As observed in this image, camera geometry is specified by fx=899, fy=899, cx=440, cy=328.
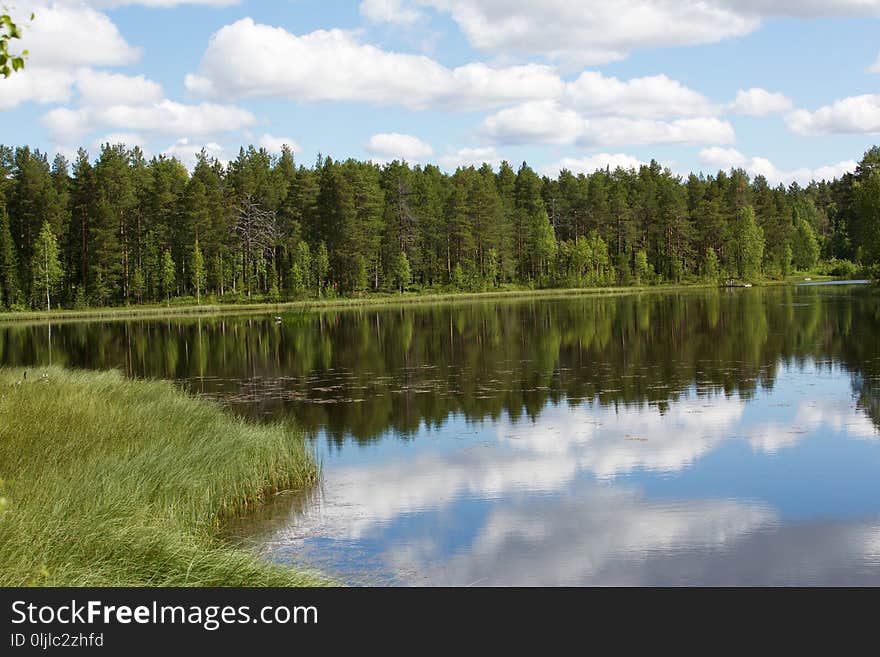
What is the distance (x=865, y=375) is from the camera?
29484 millimetres

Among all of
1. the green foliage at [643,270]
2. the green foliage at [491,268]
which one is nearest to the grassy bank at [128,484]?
the green foliage at [491,268]

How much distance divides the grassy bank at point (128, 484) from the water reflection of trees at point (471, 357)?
5207mm

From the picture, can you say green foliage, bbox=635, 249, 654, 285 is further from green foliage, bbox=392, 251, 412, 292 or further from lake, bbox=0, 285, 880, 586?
lake, bbox=0, 285, 880, 586

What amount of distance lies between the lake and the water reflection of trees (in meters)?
0.23

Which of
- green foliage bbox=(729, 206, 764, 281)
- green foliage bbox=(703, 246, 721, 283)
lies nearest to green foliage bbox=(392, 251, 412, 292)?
green foliage bbox=(703, 246, 721, 283)

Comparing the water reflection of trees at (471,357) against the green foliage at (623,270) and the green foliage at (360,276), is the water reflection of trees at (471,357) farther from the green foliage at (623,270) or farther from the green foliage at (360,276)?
the green foliage at (623,270)

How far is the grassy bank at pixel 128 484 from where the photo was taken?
32.0 ft

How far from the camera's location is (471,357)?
40.0m

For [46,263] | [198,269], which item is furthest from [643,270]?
[46,263]

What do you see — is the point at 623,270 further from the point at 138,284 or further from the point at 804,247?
the point at 138,284

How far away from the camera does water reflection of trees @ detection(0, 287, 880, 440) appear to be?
89.6 ft

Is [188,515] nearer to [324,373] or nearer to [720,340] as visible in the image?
[324,373]

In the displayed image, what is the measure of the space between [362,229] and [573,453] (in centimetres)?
9042
